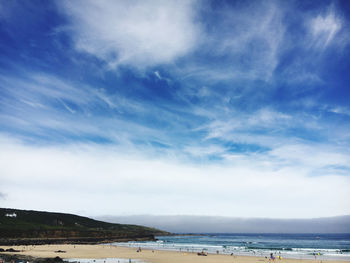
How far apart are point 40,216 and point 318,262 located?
164 meters

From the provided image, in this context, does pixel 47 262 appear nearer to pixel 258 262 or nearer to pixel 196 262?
pixel 196 262

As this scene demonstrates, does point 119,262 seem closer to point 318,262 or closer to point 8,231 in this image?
point 318,262

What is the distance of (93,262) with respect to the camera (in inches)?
1722

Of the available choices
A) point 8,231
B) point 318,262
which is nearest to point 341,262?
point 318,262

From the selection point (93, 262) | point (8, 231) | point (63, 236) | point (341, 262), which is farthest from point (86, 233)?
point (341, 262)

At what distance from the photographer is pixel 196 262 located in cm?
4891

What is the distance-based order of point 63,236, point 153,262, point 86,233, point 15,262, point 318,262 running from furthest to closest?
1. point 86,233
2. point 63,236
3. point 318,262
4. point 153,262
5. point 15,262

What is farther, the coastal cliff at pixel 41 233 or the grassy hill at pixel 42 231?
the grassy hill at pixel 42 231

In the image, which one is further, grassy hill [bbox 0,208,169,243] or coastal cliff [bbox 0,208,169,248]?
grassy hill [bbox 0,208,169,243]

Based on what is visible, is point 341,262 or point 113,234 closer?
point 341,262

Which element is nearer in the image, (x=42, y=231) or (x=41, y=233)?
(x=41, y=233)

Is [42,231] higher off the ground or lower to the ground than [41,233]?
higher

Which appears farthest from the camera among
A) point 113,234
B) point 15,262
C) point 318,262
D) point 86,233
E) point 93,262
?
point 113,234

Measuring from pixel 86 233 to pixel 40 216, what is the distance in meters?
50.3
